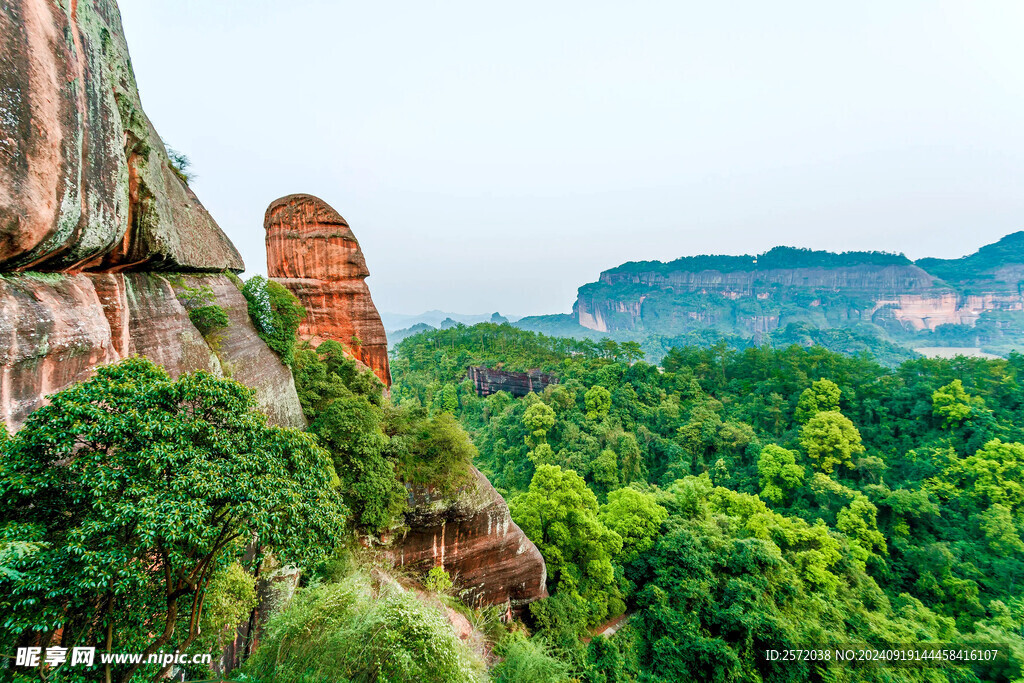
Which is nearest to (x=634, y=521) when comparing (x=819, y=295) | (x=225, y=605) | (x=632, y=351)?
(x=225, y=605)

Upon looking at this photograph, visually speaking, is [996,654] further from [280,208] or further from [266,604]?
[280,208]

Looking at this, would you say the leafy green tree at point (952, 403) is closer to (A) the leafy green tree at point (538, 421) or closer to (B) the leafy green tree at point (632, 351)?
(B) the leafy green tree at point (632, 351)

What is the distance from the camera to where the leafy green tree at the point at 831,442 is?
24469mm

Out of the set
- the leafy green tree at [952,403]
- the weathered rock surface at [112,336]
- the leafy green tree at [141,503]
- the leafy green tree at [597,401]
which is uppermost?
the weathered rock surface at [112,336]

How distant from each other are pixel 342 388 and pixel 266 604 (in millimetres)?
6216

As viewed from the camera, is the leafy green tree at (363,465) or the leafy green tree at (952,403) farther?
the leafy green tree at (952,403)

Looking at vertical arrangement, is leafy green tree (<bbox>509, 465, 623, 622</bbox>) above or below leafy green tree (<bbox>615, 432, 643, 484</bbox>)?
above

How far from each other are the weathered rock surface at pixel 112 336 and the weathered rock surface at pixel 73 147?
1.36 ft

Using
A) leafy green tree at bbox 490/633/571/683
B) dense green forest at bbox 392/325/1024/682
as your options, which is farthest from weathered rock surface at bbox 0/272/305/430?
leafy green tree at bbox 490/633/571/683

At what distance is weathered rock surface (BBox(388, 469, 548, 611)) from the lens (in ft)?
33.9

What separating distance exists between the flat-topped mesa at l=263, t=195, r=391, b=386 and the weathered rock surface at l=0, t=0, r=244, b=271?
7450 millimetres

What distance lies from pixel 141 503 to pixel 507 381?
42023mm

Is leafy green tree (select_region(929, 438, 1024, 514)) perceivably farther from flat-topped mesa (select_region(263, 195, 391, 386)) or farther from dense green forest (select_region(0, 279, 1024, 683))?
flat-topped mesa (select_region(263, 195, 391, 386))

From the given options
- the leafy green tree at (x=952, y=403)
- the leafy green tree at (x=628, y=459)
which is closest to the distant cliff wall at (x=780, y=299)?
the leafy green tree at (x=952, y=403)
